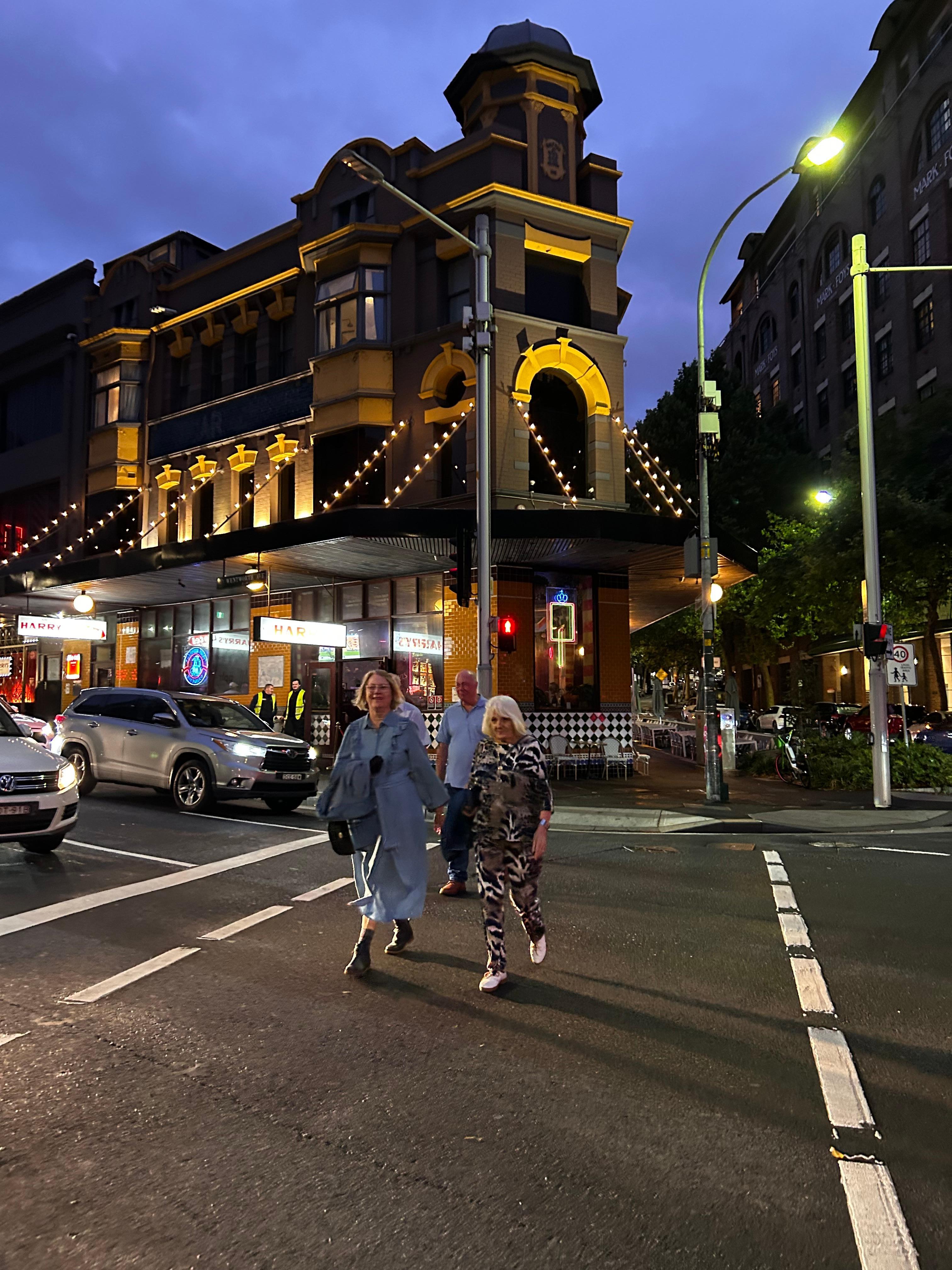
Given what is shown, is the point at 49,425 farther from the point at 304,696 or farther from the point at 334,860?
the point at 334,860

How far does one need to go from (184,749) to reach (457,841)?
21.9ft

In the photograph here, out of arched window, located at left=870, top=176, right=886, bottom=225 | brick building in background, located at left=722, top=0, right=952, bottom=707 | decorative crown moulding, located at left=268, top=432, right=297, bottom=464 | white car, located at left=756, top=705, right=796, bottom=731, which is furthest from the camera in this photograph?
arched window, located at left=870, top=176, right=886, bottom=225

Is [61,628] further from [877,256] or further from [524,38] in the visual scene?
[877,256]

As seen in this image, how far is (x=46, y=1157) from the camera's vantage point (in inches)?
136

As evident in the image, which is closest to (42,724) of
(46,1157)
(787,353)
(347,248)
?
(347,248)

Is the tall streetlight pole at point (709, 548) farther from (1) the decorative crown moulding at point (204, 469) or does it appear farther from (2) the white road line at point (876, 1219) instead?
(1) the decorative crown moulding at point (204, 469)

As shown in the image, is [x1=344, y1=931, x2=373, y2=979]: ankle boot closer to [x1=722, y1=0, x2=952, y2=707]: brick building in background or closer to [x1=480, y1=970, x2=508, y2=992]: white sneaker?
[x1=480, y1=970, x2=508, y2=992]: white sneaker

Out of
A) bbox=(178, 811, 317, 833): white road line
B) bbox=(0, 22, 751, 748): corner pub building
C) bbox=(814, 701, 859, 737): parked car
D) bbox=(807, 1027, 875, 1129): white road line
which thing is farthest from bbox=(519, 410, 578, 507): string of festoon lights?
bbox=(814, 701, 859, 737): parked car

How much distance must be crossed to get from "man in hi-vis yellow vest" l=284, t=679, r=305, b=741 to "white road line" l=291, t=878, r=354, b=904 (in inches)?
375

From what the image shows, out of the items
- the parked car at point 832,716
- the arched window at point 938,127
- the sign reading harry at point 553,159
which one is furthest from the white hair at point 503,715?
the arched window at point 938,127

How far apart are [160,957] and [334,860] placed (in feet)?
13.1

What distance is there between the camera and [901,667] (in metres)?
15.9

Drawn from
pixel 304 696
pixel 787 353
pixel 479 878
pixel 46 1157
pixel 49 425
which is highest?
pixel 787 353

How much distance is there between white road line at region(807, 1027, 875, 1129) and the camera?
12.5 ft
